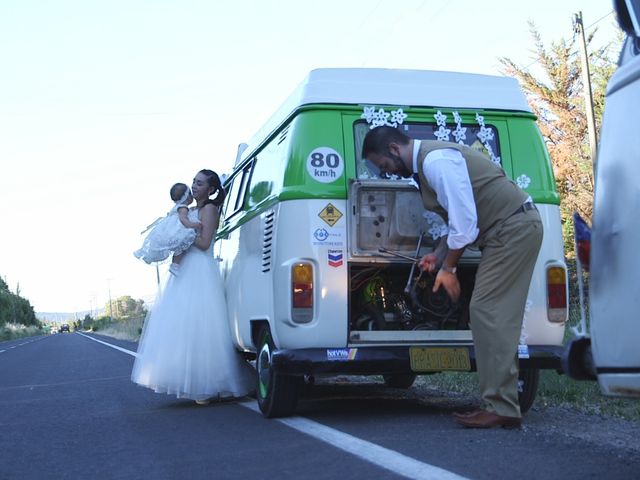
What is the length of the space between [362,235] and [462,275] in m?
0.99

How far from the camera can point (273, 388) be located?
6.16 m

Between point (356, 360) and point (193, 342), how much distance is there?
7.51ft

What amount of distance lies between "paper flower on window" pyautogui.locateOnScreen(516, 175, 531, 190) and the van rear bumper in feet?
3.99

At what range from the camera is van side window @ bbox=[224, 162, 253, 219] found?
7887 mm

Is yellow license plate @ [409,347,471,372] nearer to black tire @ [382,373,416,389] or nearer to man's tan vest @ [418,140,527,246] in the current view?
man's tan vest @ [418,140,527,246]

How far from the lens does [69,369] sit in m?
15.1

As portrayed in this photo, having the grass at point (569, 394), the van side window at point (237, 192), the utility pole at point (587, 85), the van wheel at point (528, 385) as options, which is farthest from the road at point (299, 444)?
the utility pole at point (587, 85)

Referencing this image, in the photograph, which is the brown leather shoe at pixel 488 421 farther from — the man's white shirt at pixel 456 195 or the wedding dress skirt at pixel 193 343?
the wedding dress skirt at pixel 193 343

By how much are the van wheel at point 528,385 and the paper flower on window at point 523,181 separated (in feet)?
4.50

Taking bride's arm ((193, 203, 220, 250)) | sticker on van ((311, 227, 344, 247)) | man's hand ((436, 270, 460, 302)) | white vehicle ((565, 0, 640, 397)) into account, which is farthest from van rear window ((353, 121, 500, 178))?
white vehicle ((565, 0, 640, 397))

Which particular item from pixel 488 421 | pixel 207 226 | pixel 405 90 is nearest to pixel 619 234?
pixel 488 421

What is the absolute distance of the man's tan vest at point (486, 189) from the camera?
5434mm

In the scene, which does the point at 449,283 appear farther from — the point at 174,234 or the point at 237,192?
the point at 237,192


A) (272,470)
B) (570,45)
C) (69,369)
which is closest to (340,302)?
(272,470)
